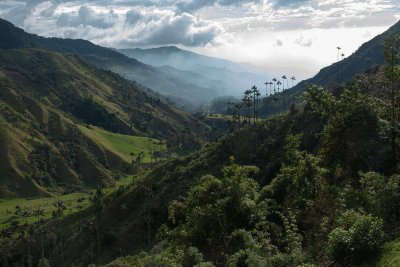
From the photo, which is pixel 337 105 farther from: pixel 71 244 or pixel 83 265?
pixel 71 244

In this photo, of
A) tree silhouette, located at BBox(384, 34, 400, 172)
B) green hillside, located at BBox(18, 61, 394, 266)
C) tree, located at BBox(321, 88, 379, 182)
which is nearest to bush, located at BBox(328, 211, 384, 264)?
green hillside, located at BBox(18, 61, 394, 266)

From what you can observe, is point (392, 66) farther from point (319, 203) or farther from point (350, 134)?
point (319, 203)

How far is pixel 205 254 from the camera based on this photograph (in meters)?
28.9

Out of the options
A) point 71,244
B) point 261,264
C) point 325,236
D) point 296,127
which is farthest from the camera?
point 71,244

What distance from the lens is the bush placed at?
21.0m

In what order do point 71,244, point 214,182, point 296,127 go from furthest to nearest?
1. point 71,244
2. point 296,127
3. point 214,182

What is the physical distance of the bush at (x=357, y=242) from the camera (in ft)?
69.1

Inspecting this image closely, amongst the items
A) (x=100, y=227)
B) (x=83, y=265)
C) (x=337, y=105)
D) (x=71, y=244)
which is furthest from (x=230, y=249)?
(x=71, y=244)

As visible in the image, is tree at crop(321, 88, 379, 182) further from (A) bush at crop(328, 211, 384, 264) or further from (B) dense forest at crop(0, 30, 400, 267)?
(A) bush at crop(328, 211, 384, 264)

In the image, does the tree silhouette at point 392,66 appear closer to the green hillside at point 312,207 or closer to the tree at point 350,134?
the green hillside at point 312,207

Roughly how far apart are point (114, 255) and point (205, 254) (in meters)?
105

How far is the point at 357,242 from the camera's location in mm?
21062

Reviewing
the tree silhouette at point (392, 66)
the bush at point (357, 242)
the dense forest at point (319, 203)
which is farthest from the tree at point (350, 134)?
the bush at point (357, 242)

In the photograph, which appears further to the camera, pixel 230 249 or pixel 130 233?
pixel 130 233
